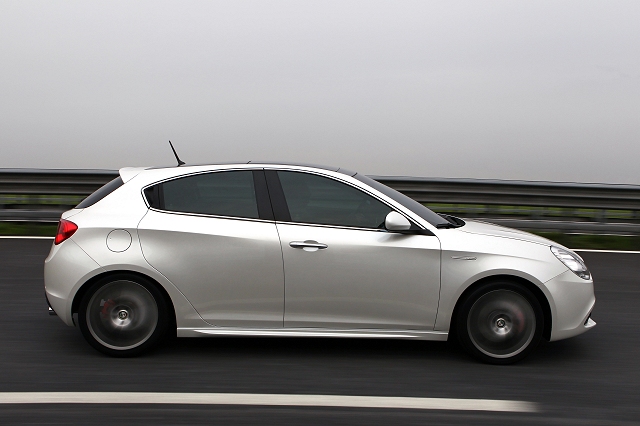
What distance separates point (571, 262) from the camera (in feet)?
18.6

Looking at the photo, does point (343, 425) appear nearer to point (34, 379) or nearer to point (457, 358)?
point (457, 358)

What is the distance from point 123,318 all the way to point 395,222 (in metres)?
2.08

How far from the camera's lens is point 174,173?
19.1 feet

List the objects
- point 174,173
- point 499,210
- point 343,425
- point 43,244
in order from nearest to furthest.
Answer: point 343,425 → point 174,173 → point 43,244 → point 499,210

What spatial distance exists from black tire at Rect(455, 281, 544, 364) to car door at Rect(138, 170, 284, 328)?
1.38 metres

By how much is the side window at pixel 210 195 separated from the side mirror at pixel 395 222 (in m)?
0.97

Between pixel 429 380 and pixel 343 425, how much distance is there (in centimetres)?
107

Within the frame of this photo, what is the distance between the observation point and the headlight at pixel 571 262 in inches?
222

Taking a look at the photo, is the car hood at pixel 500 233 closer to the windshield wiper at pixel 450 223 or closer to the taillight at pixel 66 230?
the windshield wiper at pixel 450 223

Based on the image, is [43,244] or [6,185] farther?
[6,185]

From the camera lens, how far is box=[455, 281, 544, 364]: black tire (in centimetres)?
550

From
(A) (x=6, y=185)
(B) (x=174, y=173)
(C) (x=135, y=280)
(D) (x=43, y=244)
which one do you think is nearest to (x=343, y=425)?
(C) (x=135, y=280)

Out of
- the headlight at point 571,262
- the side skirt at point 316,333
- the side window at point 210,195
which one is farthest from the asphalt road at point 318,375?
the side window at point 210,195

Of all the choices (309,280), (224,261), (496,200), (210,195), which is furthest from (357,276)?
(496,200)
